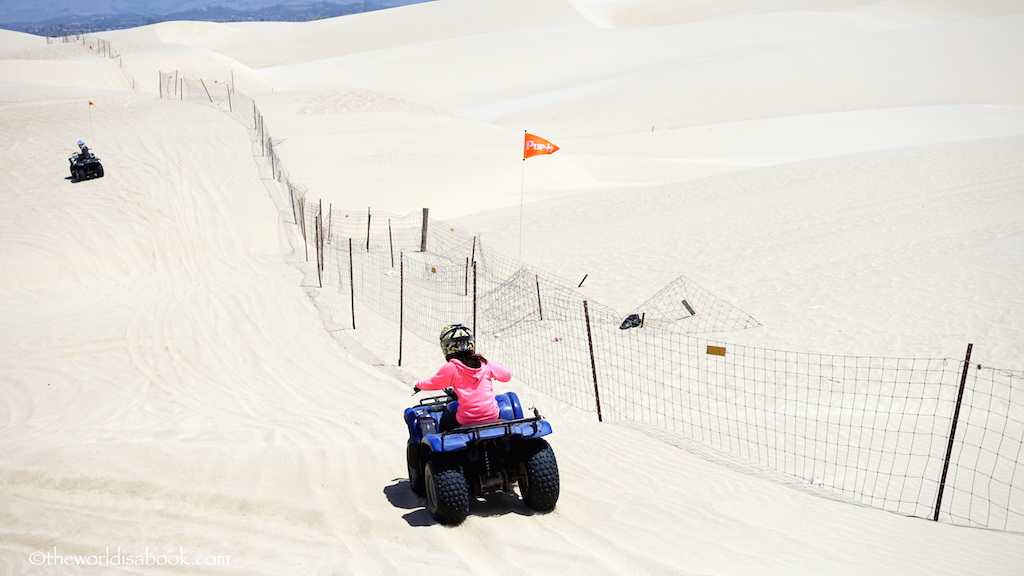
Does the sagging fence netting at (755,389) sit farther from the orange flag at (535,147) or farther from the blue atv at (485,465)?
the blue atv at (485,465)

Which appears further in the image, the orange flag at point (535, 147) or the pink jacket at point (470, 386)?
the orange flag at point (535, 147)

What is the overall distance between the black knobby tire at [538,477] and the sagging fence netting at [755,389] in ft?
9.46

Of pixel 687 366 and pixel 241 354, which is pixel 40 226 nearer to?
pixel 241 354

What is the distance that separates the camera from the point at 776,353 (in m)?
12.2

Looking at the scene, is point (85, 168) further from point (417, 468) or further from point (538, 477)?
point (538, 477)

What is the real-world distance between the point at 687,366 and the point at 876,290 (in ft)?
14.2

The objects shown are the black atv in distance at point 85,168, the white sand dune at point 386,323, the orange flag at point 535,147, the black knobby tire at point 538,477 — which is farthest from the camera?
the black atv in distance at point 85,168

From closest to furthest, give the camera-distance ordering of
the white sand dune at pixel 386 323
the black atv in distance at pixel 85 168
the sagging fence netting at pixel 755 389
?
the white sand dune at pixel 386 323
the sagging fence netting at pixel 755 389
the black atv in distance at pixel 85 168

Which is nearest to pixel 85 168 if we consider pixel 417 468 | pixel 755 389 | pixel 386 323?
pixel 386 323

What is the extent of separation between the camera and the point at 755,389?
1096 centimetres

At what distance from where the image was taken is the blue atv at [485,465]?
19.2ft

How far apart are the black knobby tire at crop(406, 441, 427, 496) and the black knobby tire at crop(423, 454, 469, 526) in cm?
51

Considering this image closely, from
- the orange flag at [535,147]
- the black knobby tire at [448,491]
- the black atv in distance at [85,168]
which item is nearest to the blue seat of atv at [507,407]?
the black knobby tire at [448,491]

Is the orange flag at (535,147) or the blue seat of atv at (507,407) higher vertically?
the orange flag at (535,147)
